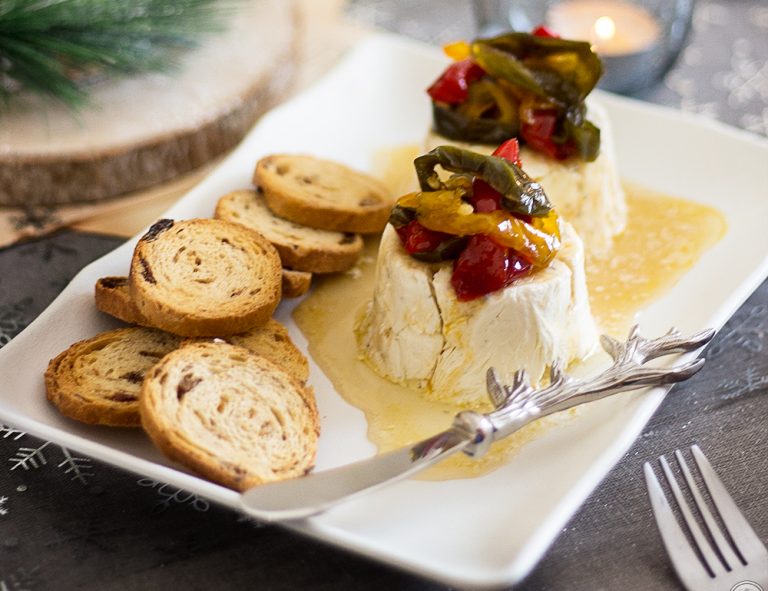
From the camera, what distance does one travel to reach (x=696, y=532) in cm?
231

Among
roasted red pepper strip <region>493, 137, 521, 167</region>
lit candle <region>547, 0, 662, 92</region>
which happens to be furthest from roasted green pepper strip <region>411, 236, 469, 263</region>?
lit candle <region>547, 0, 662, 92</region>

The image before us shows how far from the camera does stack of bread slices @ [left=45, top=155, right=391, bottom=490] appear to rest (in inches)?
91.6

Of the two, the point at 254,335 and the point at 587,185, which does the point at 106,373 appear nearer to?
the point at 254,335

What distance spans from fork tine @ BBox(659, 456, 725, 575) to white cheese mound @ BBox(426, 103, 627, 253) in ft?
4.11

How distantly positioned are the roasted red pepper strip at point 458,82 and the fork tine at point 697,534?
1.60 m

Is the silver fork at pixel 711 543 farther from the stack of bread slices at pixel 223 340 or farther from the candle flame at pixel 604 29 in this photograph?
the candle flame at pixel 604 29

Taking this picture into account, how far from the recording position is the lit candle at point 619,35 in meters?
4.48

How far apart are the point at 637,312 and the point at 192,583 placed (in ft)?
5.53

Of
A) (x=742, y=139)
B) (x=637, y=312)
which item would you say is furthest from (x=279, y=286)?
(x=742, y=139)

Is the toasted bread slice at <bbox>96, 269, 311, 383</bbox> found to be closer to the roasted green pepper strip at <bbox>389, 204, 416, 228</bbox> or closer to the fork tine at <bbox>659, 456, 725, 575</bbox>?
the roasted green pepper strip at <bbox>389, 204, 416, 228</bbox>

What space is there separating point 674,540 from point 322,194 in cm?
171

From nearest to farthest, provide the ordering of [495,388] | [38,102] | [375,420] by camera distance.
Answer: [495,388] < [375,420] < [38,102]

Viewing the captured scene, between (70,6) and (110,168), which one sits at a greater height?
(70,6)

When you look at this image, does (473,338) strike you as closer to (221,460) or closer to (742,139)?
(221,460)
